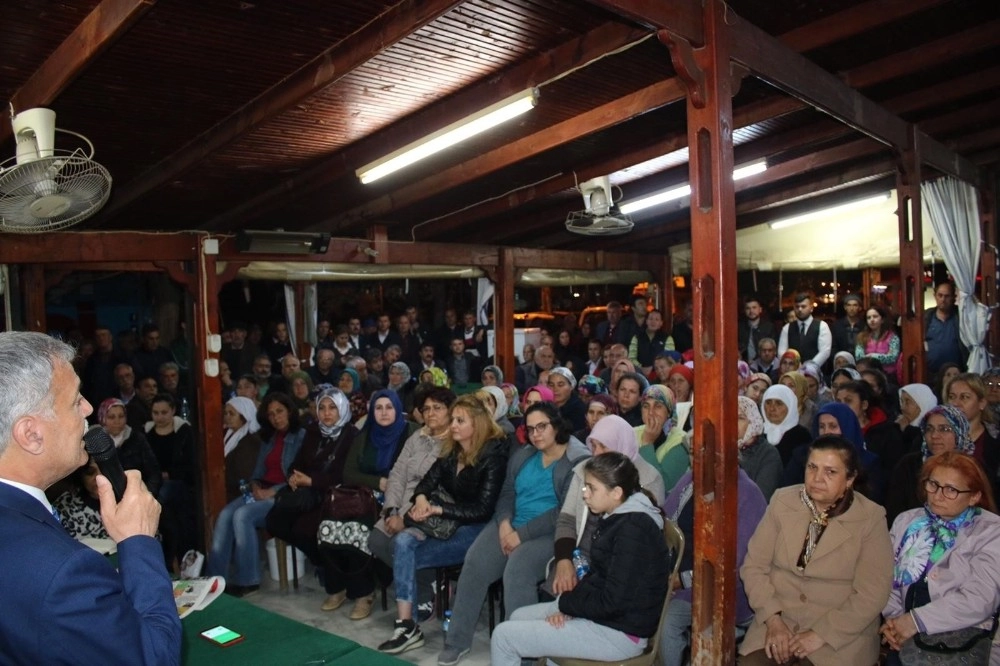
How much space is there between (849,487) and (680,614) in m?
1.07

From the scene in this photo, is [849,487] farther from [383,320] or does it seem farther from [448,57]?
[383,320]

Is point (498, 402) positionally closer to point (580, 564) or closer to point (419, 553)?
point (419, 553)

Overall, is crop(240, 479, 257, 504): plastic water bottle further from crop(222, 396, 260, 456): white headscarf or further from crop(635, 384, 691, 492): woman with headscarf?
crop(635, 384, 691, 492): woman with headscarf

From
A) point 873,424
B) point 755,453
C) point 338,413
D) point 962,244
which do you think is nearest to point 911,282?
point 962,244

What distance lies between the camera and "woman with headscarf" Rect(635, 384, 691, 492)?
14.3 feet

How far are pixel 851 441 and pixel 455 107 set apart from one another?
10.3ft

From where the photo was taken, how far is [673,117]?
5.78 meters

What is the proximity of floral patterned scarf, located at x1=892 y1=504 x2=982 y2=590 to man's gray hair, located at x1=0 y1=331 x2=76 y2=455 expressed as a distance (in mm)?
2998

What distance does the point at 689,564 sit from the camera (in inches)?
146

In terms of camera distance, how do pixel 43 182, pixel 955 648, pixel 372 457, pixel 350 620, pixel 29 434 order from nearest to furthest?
1. pixel 29 434
2. pixel 955 648
3. pixel 43 182
4. pixel 350 620
5. pixel 372 457

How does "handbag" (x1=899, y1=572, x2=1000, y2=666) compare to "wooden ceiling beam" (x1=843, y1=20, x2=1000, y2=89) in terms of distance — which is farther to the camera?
"wooden ceiling beam" (x1=843, y1=20, x2=1000, y2=89)

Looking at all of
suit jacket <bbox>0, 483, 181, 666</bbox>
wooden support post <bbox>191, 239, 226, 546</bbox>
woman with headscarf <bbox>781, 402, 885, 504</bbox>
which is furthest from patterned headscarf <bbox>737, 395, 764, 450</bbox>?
wooden support post <bbox>191, 239, 226, 546</bbox>

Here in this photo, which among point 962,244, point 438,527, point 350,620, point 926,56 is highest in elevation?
point 926,56

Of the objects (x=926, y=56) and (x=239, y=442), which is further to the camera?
(x=239, y=442)
